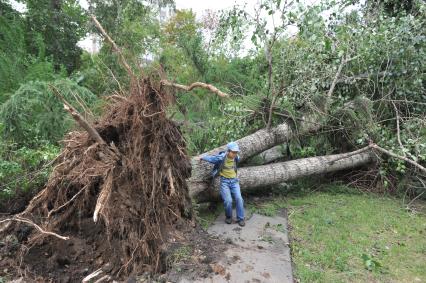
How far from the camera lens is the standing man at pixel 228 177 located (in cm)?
460

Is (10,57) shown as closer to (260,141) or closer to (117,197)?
(117,197)

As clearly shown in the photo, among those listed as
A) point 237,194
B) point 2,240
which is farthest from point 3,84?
point 237,194

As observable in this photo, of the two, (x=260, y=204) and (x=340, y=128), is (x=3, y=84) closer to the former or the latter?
(x=260, y=204)

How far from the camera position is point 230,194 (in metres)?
4.68

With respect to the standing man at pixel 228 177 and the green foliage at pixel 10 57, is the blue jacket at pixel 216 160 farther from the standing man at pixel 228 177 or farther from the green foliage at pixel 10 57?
the green foliage at pixel 10 57

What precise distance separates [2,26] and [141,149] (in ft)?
19.9

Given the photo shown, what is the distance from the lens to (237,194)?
4.66 m

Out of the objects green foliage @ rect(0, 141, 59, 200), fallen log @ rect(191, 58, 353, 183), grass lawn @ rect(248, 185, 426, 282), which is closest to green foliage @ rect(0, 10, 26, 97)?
green foliage @ rect(0, 141, 59, 200)

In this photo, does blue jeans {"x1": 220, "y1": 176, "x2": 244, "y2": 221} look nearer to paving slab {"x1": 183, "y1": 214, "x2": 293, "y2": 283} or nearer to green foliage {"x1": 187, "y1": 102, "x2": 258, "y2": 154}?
paving slab {"x1": 183, "y1": 214, "x2": 293, "y2": 283}

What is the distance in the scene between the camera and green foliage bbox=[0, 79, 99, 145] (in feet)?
16.7

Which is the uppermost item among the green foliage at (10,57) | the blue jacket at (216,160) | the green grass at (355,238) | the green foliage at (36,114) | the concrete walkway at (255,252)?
the green foliage at (10,57)

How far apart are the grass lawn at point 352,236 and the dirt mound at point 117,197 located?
1.63 metres

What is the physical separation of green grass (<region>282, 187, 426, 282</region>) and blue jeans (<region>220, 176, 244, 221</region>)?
780mm

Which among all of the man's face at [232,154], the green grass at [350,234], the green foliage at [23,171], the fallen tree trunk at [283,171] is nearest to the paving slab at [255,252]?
the green grass at [350,234]
